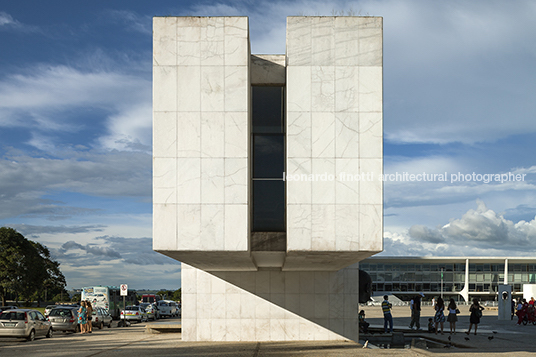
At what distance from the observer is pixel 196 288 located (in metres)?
20.4

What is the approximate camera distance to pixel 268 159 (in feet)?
54.1

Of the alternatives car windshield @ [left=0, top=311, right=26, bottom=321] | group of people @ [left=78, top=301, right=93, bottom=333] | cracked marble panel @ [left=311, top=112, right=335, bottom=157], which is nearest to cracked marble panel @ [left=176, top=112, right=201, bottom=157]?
cracked marble panel @ [left=311, top=112, right=335, bottom=157]

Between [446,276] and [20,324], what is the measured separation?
3643 inches

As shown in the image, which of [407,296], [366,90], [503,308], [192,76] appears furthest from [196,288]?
[407,296]

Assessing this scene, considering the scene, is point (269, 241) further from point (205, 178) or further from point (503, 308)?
point (503, 308)

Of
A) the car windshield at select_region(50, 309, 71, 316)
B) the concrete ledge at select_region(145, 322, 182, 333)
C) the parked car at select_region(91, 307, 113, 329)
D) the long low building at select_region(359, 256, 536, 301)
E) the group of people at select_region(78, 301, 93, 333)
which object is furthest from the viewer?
the long low building at select_region(359, 256, 536, 301)

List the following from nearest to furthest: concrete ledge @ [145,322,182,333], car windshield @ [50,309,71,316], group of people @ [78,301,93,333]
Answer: concrete ledge @ [145,322,182,333] → group of people @ [78,301,93,333] → car windshield @ [50,309,71,316]

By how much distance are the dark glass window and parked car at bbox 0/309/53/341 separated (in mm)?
13280

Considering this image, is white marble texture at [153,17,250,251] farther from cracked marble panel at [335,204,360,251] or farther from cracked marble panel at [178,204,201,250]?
cracked marble panel at [335,204,360,251]

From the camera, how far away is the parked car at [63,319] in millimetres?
28500

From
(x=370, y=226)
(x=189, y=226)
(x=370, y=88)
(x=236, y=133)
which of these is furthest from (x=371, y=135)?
(x=189, y=226)

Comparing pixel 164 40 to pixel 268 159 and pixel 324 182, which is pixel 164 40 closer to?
pixel 268 159

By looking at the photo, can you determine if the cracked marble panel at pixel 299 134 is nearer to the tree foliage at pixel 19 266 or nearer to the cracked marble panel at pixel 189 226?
the cracked marble panel at pixel 189 226

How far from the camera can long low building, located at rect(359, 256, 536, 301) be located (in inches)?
3949
